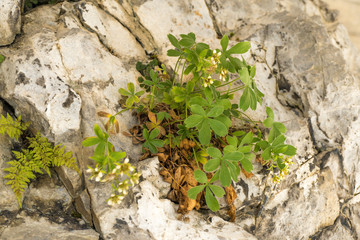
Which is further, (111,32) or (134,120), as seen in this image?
(111,32)

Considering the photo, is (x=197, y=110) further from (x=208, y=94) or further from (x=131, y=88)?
(x=131, y=88)

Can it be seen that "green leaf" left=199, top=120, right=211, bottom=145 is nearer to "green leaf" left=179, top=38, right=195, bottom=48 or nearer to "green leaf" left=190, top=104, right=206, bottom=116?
"green leaf" left=190, top=104, right=206, bottom=116

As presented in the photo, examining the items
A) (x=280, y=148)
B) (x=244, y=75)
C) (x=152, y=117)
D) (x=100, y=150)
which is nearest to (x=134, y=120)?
(x=152, y=117)

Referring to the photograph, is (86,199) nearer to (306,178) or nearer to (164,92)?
(164,92)

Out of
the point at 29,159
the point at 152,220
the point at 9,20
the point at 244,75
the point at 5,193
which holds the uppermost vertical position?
the point at 9,20

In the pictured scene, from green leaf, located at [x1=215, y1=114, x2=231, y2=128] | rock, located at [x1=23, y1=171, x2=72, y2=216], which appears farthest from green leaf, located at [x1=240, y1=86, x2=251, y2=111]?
rock, located at [x1=23, y1=171, x2=72, y2=216]

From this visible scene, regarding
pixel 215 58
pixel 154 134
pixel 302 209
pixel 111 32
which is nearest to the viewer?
pixel 215 58
